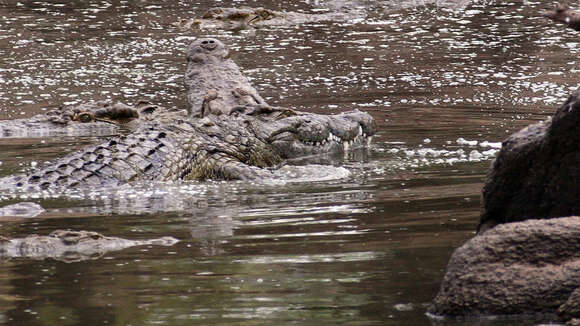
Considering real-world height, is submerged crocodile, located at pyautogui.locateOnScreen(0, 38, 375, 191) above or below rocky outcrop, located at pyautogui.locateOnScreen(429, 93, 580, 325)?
below

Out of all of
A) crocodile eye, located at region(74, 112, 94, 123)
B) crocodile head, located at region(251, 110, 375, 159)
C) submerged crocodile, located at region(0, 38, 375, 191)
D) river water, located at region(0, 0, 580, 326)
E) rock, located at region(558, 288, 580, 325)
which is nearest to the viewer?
rock, located at region(558, 288, 580, 325)

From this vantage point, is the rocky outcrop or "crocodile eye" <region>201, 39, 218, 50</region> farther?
"crocodile eye" <region>201, 39, 218, 50</region>

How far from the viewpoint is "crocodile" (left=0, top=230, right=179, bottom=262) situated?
15.3ft

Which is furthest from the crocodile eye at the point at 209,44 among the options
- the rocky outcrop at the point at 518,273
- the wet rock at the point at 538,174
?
the rocky outcrop at the point at 518,273

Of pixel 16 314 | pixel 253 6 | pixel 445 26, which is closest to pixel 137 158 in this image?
pixel 16 314

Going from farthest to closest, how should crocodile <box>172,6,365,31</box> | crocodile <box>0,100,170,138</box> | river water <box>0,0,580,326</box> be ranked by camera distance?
crocodile <box>172,6,365,31</box> → crocodile <box>0,100,170,138</box> → river water <box>0,0,580,326</box>

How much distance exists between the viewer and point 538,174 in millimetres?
3980

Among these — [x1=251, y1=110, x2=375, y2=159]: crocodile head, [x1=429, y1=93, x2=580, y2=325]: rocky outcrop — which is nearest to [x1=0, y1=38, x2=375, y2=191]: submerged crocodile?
[x1=251, y1=110, x2=375, y2=159]: crocodile head

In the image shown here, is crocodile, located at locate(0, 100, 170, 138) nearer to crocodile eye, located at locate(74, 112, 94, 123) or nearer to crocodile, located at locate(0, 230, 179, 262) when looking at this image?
crocodile eye, located at locate(74, 112, 94, 123)

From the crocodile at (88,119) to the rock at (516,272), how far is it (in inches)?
271

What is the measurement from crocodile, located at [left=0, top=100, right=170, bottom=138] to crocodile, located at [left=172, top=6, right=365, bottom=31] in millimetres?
5548

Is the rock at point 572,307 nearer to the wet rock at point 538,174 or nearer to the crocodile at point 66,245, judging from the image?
the wet rock at point 538,174

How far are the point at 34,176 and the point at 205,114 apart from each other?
103 inches

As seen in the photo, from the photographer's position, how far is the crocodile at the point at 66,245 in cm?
468
